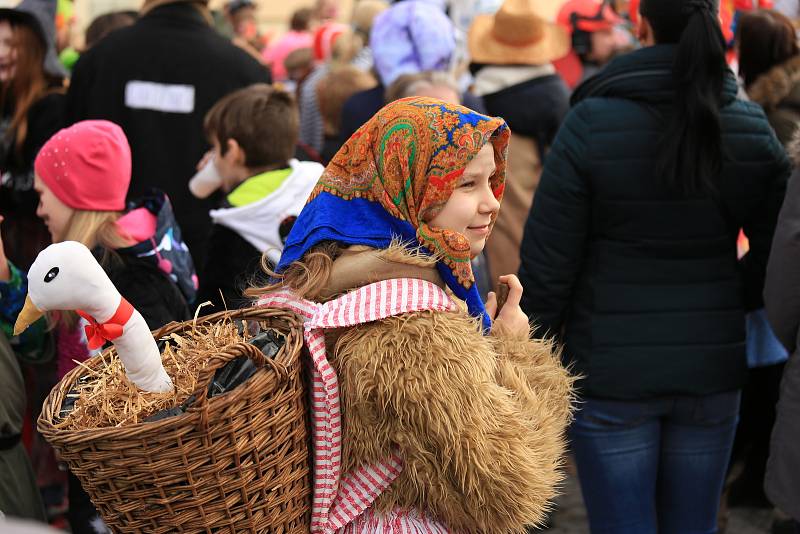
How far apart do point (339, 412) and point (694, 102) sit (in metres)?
1.59

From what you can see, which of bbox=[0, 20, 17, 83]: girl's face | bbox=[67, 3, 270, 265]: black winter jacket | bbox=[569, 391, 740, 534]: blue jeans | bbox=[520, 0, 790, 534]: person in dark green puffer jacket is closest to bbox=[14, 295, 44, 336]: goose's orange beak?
bbox=[520, 0, 790, 534]: person in dark green puffer jacket

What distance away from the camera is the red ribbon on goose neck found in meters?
1.75

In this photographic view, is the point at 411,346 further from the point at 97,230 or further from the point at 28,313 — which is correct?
the point at 97,230

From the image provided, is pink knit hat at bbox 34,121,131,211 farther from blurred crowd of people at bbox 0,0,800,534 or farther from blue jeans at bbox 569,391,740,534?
blue jeans at bbox 569,391,740,534

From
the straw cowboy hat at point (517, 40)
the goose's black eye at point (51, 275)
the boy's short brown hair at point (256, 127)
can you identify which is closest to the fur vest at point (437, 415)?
the goose's black eye at point (51, 275)

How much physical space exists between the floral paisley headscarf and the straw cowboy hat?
2.82 metres

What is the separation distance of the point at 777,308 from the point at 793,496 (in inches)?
22.6

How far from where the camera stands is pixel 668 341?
3.12 metres

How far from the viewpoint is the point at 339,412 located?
6.47 feet

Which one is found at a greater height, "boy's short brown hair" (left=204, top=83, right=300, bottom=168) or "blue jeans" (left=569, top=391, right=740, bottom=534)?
"boy's short brown hair" (left=204, top=83, right=300, bottom=168)

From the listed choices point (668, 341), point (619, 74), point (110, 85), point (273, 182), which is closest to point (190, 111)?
point (110, 85)

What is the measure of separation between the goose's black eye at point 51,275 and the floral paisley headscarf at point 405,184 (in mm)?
532

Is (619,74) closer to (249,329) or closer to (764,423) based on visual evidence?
(249,329)

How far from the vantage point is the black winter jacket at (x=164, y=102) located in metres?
4.50
